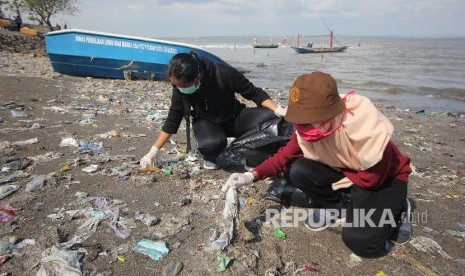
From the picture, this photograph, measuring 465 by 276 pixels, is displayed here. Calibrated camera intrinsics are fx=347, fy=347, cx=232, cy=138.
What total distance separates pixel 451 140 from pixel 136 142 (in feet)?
16.9

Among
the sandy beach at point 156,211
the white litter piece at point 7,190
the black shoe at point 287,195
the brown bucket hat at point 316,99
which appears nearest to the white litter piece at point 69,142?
the sandy beach at point 156,211

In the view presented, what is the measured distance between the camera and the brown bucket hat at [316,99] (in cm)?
192

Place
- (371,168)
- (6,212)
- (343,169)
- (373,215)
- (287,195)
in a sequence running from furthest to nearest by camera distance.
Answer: (287,195)
(6,212)
(343,169)
(373,215)
(371,168)

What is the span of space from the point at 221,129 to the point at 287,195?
45.0 inches

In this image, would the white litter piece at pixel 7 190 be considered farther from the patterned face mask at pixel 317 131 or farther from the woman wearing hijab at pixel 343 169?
the patterned face mask at pixel 317 131

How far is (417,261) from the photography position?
238cm

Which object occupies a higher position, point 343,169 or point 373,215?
point 343,169

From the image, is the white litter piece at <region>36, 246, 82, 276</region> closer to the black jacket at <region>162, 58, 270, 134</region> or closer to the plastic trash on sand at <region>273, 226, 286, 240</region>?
the plastic trash on sand at <region>273, 226, 286, 240</region>

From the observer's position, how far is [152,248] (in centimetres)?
244

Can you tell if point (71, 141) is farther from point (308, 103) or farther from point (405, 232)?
point (405, 232)

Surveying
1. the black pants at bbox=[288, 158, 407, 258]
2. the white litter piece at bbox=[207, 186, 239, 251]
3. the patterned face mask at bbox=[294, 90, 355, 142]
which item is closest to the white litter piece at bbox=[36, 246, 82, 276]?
the white litter piece at bbox=[207, 186, 239, 251]

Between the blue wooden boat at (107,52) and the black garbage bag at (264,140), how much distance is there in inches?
262

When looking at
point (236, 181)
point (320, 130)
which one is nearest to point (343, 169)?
point (320, 130)

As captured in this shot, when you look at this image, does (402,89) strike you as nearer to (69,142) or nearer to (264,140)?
(264,140)
